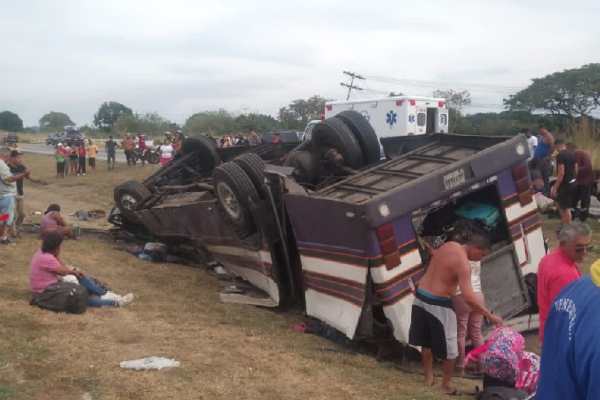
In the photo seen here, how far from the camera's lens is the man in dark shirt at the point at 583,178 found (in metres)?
10.0

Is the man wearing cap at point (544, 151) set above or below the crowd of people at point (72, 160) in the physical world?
above

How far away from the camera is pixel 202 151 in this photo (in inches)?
357

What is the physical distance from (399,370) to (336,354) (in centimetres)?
54

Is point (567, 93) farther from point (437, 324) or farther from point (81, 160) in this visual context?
point (437, 324)

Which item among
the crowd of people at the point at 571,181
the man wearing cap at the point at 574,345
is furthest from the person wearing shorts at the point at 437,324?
the crowd of people at the point at 571,181

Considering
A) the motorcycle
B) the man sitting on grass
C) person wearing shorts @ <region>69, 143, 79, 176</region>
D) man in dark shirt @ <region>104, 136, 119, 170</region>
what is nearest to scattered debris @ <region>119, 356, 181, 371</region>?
the man sitting on grass

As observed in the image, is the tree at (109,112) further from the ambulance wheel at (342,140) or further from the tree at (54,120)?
the ambulance wheel at (342,140)

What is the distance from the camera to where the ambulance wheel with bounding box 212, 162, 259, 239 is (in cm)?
617

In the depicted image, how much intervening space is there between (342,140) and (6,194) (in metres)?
5.07

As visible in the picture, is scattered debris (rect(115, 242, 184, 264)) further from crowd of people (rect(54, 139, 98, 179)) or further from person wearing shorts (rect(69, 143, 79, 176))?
person wearing shorts (rect(69, 143, 79, 176))

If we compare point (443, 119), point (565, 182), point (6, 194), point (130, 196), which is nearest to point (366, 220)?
point (130, 196)

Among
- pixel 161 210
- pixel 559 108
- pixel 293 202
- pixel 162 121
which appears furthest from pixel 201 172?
pixel 162 121

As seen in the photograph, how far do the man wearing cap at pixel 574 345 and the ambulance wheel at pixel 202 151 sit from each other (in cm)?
777

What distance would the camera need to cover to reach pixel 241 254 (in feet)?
22.3
